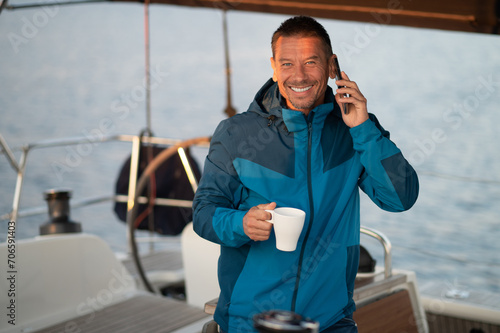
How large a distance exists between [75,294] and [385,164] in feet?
5.99

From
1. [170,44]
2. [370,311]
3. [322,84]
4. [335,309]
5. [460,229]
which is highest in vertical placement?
[170,44]

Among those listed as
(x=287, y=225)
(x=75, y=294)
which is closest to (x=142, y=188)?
(x=75, y=294)

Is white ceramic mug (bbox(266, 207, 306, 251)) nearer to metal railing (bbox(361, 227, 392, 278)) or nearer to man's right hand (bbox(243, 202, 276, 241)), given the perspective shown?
man's right hand (bbox(243, 202, 276, 241))

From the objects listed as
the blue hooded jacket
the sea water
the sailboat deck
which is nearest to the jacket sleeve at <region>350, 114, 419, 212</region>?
the blue hooded jacket

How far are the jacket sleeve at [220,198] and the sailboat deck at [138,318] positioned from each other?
Result: 1233 millimetres

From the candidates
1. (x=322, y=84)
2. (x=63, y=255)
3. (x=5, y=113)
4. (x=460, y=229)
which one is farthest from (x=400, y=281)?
(x=5, y=113)

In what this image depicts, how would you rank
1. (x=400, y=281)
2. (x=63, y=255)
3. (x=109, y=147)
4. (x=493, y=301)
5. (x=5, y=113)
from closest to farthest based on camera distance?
1. (x=400, y=281)
2. (x=63, y=255)
3. (x=493, y=301)
4. (x=109, y=147)
5. (x=5, y=113)

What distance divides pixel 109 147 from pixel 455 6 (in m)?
18.1

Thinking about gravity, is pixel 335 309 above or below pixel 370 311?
above

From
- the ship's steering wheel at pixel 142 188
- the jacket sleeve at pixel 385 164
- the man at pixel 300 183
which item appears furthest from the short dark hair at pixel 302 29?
the ship's steering wheel at pixel 142 188

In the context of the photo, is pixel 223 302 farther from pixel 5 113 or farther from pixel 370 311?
pixel 5 113

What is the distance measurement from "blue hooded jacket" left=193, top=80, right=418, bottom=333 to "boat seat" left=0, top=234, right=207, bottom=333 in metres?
1.21

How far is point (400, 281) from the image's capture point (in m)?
2.55

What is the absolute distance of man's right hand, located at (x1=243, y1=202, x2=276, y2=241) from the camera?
1.32 m
